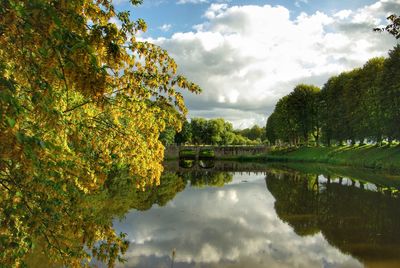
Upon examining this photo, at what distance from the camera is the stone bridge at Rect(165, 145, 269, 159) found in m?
108

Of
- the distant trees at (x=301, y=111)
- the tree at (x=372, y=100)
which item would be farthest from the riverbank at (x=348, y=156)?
the distant trees at (x=301, y=111)

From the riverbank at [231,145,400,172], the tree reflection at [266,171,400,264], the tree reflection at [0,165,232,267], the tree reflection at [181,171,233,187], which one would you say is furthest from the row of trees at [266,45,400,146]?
the tree reflection at [0,165,232,267]

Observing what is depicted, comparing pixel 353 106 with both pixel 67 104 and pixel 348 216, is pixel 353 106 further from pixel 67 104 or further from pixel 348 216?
pixel 67 104

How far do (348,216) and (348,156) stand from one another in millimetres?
45133

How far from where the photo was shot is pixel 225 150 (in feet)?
376

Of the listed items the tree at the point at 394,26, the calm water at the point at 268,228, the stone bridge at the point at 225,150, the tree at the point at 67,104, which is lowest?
the calm water at the point at 268,228

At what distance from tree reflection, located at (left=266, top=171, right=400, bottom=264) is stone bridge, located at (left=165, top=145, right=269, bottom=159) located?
2717 inches

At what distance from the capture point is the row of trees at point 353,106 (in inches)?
2300

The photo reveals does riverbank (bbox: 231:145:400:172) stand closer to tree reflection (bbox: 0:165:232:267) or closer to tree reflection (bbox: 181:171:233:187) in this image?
tree reflection (bbox: 181:171:233:187)

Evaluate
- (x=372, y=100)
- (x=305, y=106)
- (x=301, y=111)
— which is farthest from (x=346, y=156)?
(x=301, y=111)

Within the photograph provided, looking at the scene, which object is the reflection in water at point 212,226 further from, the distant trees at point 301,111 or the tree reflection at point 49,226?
the distant trees at point 301,111

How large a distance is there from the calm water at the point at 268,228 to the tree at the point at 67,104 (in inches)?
104

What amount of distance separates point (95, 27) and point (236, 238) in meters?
16.9

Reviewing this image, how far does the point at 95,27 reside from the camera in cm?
504
